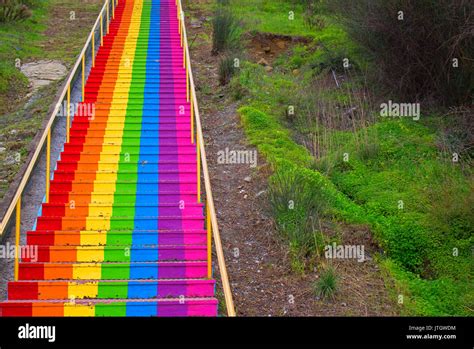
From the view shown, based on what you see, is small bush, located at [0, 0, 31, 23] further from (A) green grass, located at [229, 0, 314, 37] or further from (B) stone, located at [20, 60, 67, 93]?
(A) green grass, located at [229, 0, 314, 37]

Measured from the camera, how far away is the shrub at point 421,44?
38.8 feet

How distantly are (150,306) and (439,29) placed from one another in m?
8.62

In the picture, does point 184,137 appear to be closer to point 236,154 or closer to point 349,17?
point 236,154

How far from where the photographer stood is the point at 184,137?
37.3 ft

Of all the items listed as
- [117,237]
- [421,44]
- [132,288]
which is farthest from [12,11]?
[132,288]

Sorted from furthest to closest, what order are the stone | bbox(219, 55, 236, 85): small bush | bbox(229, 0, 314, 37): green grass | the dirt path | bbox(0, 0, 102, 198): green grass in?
1. bbox(229, 0, 314, 37): green grass
2. the stone
3. bbox(219, 55, 236, 85): small bush
4. bbox(0, 0, 102, 198): green grass
5. the dirt path

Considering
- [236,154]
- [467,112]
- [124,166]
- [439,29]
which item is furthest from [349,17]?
[124,166]

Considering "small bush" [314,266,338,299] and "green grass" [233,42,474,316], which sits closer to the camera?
"small bush" [314,266,338,299]

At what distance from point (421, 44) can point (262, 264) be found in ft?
22.8

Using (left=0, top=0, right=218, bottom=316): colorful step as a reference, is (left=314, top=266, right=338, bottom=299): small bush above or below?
below

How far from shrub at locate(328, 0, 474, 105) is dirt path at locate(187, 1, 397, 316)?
404 cm

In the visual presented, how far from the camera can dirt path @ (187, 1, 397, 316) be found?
7.54 metres

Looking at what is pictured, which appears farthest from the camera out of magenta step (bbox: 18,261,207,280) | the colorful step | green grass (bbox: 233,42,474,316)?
green grass (bbox: 233,42,474,316)

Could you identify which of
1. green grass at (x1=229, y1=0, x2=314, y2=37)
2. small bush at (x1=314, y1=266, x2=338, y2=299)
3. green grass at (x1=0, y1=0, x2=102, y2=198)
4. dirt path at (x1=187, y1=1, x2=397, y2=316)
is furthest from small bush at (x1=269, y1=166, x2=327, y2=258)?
green grass at (x1=229, y1=0, x2=314, y2=37)
